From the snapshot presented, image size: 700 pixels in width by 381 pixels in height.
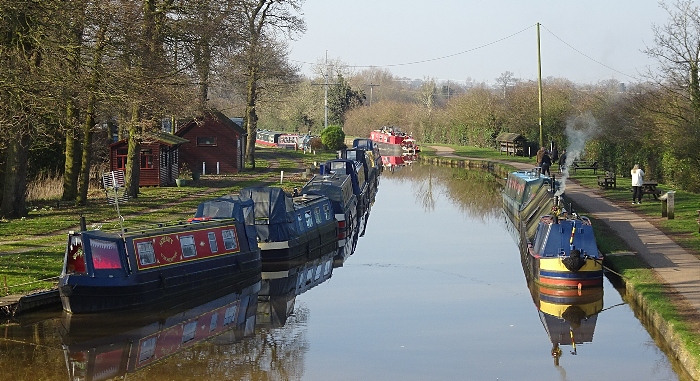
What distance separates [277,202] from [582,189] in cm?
1787

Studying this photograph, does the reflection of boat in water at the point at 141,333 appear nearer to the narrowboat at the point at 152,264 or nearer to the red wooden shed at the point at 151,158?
the narrowboat at the point at 152,264

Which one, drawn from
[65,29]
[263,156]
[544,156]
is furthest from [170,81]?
[263,156]

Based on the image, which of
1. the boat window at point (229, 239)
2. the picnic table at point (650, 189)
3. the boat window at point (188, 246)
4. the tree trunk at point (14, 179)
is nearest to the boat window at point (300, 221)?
the boat window at point (229, 239)

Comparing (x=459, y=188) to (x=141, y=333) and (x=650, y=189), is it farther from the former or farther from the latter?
(x=141, y=333)

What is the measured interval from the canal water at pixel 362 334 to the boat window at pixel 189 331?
0.04 metres

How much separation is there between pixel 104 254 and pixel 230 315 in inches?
106

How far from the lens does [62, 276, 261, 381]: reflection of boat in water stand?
1520 centimetres

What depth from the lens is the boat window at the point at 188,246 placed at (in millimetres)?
20314

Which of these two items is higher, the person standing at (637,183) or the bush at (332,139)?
the bush at (332,139)

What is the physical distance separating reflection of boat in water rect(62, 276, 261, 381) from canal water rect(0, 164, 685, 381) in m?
0.02

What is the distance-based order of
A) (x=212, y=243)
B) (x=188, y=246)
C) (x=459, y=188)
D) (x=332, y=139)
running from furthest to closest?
(x=332, y=139) → (x=459, y=188) → (x=212, y=243) → (x=188, y=246)

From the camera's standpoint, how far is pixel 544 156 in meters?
39.3

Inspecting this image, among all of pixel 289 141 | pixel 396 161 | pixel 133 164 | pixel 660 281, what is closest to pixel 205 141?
pixel 133 164

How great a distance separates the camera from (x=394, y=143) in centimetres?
7562
